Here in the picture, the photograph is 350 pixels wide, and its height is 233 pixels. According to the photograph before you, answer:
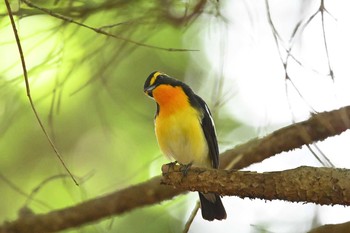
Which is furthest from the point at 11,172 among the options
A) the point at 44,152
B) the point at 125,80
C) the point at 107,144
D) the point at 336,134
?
the point at 336,134

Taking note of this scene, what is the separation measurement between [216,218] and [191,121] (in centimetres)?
40

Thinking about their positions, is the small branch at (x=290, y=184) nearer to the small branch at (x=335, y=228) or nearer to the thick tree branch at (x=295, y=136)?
the small branch at (x=335, y=228)

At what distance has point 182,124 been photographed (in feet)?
8.55

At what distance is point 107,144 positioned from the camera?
290 cm

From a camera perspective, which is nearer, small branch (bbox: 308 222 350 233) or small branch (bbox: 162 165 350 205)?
small branch (bbox: 162 165 350 205)

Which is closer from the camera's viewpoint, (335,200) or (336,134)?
(335,200)

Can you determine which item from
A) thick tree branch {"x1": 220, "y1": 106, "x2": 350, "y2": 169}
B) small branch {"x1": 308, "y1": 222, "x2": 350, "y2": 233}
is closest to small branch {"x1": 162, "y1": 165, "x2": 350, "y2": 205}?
small branch {"x1": 308, "y1": 222, "x2": 350, "y2": 233}

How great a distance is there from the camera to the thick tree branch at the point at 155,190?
2.38m

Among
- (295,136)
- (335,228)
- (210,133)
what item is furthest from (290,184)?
(210,133)

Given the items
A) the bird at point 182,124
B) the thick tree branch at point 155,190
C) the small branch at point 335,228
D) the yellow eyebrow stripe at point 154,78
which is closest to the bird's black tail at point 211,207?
the bird at point 182,124

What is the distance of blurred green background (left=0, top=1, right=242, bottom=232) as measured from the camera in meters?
2.37

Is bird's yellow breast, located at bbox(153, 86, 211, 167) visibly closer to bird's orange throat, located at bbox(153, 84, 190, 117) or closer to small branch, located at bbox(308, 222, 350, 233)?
bird's orange throat, located at bbox(153, 84, 190, 117)

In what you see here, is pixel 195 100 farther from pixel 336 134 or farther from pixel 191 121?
pixel 336 134

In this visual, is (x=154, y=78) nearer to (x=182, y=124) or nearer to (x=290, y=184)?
(x=182, y=124)
